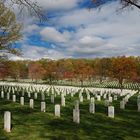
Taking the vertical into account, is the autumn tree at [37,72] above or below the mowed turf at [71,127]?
above

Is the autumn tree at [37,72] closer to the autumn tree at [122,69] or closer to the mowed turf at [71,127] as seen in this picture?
the autumn tree at [122,69]

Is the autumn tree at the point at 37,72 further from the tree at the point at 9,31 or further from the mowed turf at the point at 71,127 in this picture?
the mowed turf at the point at 71,127

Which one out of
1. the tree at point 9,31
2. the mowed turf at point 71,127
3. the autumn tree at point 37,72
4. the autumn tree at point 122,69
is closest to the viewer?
the mowed turf at point 71,127

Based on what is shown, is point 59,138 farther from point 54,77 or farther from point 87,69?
point 54,77

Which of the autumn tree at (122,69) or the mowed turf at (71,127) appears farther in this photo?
the autumn tree at (122,69)

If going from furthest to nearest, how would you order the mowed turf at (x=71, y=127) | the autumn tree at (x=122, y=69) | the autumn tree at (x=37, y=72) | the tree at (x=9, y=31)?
the autumn tree at (x=37, y=72), the autumn tree at (x=122, y=69), the tree at (x=9, y=31), the mowed turf at (x=71, y=127)

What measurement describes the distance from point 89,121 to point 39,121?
2.16m

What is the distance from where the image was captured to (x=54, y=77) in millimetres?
91875

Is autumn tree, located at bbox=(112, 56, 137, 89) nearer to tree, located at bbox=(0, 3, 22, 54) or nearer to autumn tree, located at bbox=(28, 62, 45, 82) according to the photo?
tree, located at bbox=(0, 3, 22, 54)

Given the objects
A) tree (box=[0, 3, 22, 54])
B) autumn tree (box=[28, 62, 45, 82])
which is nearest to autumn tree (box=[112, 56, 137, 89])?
tree (box=[0, 3, 22, 54])

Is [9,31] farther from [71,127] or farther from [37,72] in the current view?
[37,72]

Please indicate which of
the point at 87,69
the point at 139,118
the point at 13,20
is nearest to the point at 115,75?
the point at 13,20

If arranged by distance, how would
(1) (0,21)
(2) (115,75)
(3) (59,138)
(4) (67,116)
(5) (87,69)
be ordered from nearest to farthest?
(3) (59,138) → (4) (67,116) → (1) (0,21) → (2) (115,75) → (5) (87,69)

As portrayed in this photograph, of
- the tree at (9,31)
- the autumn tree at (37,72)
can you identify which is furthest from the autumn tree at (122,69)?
the autumn tree at (37,72)
